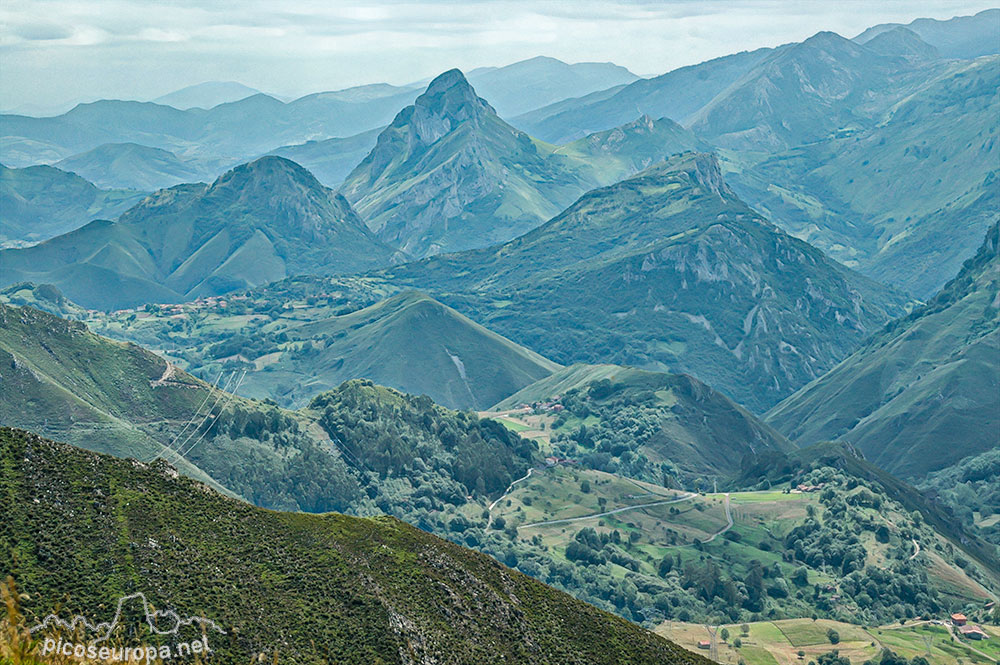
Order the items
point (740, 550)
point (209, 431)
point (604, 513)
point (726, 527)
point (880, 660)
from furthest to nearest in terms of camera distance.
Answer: point (604, 513) < point (209, 431) < point (726, 527) < point (740, 550) < point (880, 660)

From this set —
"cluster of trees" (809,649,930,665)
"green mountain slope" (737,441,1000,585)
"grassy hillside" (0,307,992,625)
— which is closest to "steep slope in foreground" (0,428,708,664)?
"cluster of trees" (809,649,930,665)

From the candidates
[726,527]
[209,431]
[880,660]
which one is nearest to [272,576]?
[880,660]

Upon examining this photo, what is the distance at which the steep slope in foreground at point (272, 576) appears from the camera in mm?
59438

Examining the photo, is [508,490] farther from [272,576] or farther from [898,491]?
[272,576]

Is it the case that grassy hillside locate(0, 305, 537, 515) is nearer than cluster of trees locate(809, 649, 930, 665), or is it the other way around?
cluster of trees locate(809, 649, 930, 665)

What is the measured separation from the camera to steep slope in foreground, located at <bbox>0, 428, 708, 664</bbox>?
2340 inches

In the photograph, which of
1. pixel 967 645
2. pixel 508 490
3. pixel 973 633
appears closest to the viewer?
pixel 967 645

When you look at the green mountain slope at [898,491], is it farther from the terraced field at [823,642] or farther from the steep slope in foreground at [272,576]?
the steep slope in foreground at [272,576]

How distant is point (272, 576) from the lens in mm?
67312

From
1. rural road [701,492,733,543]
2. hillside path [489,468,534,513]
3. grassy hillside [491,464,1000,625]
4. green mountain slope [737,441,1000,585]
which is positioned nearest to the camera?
grassy hillside [491,464,1000,625]

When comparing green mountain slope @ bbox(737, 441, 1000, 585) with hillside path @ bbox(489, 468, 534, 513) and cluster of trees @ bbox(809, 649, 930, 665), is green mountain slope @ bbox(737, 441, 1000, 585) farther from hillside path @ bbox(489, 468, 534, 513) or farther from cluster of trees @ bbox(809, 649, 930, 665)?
cluster of trees @ bbox(809, 649, 930, 665)

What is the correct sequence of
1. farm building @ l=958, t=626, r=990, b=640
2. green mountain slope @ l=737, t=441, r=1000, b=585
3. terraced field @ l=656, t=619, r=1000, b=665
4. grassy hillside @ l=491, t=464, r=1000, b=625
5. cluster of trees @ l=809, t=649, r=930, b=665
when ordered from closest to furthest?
cluster of trees @ l=809, t=649, r=930, b=665, terraced field @ l=656, t=619, r=1000, b=665, farm building @ l=958, t=626, r=990, b=640, grassy hillside @ l=491, t=464, r=1000, b=625, green mountain slope @ l=737, t=441, r=1000, b=585

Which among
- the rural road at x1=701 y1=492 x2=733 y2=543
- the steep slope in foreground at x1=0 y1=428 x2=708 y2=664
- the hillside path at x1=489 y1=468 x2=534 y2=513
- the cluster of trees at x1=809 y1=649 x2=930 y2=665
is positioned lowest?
the hillside path at x1=489 y1=468 x2=534 y2=513

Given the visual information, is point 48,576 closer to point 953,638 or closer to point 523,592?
point 523,592
